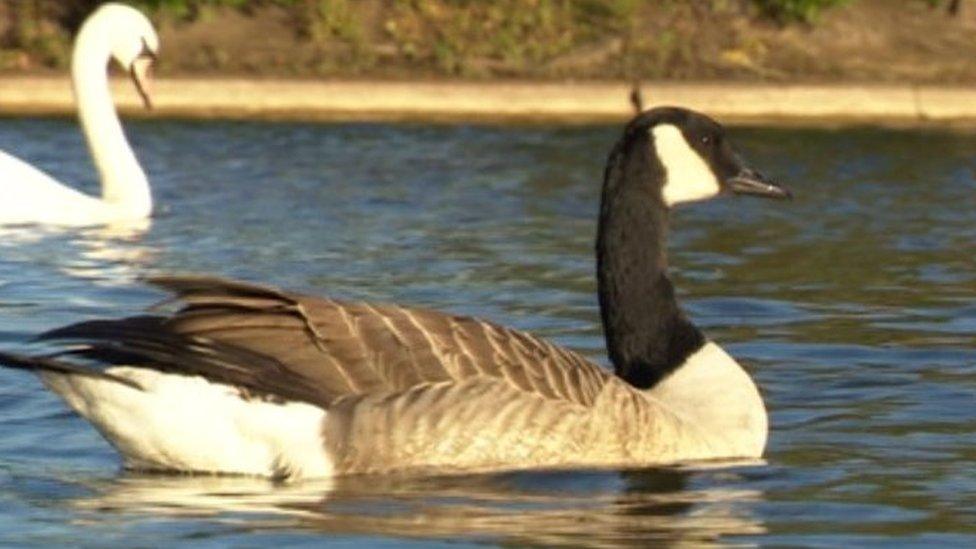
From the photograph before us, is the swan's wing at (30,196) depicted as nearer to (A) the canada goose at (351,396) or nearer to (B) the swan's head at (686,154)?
(B) the swan's head at (686,154)

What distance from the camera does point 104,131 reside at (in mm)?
18188

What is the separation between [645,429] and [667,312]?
0.77 metres

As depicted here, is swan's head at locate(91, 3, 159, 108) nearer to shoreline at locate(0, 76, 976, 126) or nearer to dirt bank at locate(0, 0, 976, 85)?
shoreline at locate(0, 76, 976, 126)

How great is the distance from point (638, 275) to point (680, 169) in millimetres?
451

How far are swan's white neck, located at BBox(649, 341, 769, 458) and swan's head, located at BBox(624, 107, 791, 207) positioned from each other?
0.65 m

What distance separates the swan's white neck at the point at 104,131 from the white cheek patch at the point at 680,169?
6.92 meters

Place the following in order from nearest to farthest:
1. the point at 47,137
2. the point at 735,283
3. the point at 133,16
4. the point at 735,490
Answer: the point at 735,490, the point at 735,283, the point at 133,16, the point at 47,137

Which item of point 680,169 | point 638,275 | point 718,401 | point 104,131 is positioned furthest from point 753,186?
point 104,131

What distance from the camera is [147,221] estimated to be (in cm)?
1747

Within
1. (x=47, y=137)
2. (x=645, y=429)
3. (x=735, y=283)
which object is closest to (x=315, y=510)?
(x=645, y=429)

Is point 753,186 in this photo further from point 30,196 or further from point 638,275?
point 30,196

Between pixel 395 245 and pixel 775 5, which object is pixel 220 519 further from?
pixel 775 5

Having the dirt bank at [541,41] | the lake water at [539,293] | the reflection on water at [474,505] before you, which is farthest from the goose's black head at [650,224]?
the dirt bank at [541,41]

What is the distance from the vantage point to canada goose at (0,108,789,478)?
9.18 m
